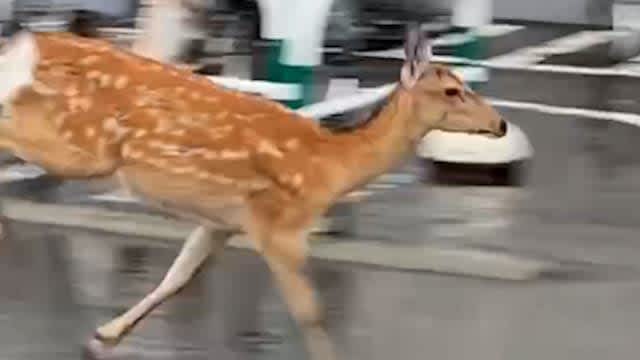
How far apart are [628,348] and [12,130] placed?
3.04m

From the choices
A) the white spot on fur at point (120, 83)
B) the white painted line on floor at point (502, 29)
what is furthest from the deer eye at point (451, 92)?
the white painted line on floor at point (502, 29)

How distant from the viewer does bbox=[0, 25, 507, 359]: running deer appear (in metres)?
6.76

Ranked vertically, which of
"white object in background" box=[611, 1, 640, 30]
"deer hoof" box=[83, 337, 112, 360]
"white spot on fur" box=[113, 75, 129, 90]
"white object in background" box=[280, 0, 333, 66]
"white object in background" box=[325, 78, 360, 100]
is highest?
"white spot on fur" box=[113, 75, 129, 90]

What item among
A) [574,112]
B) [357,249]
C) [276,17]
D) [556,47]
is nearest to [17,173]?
[276,17]

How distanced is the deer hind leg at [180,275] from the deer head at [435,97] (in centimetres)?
91

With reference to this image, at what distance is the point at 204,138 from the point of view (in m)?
6.76

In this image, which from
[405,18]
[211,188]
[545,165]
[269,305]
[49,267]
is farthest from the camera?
[405,18]

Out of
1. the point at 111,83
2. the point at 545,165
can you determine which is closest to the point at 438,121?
the point at 111,83

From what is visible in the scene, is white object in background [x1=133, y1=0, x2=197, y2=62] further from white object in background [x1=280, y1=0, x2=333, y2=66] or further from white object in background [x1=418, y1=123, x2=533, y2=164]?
white object in background [x1=418, y1=123, x2=533, y2=164]

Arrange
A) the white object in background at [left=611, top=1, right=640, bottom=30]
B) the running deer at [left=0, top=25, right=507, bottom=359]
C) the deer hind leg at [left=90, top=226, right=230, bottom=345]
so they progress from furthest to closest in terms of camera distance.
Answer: the white object in background at [left=611, top=1, right=640, bottom=30]
the deer hind leg at [left=90, top=226, right=230, bottom=345]
the running deer at [left=0, top=25, right=507, bottom=359]

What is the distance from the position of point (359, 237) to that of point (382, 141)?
3296mm

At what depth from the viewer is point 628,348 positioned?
27.1ft

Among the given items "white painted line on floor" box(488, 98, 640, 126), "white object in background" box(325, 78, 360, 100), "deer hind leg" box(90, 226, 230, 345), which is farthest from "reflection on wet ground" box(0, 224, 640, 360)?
"white painted line on floor" box(488, 98, 640, 126)

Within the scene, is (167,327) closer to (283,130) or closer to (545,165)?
(283,130)
